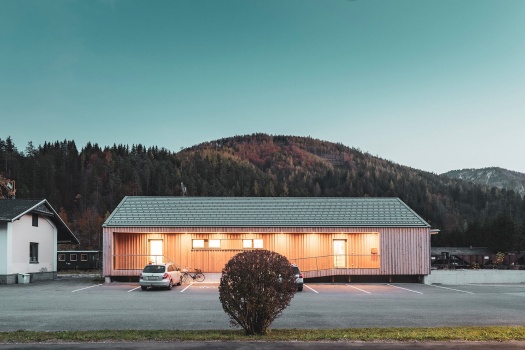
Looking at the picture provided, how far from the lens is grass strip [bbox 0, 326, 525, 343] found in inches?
Result: 448

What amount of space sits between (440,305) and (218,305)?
7869mm

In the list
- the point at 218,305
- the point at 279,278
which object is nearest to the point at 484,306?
the point at 218,305

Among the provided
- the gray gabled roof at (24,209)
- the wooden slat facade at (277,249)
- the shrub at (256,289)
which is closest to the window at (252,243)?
the wooden slat facade at (277,249)

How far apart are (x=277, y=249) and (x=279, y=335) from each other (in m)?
21.7

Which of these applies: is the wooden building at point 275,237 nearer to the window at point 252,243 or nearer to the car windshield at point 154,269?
the window at point 252,243

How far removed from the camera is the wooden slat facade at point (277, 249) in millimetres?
32000

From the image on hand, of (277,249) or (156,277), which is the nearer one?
(156,277)

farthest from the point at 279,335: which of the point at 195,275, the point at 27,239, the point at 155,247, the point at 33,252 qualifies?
the point at 33,252

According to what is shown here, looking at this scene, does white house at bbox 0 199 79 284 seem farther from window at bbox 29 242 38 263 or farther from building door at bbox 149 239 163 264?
building door at bbox 149 239 163 264

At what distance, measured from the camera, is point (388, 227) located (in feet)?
106

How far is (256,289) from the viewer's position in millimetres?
11531

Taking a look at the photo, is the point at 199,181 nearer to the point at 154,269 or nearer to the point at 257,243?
the point at 257,243

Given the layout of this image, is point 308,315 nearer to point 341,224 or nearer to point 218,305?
point 218,305

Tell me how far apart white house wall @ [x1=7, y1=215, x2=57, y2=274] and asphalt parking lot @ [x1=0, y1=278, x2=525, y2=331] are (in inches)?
246
